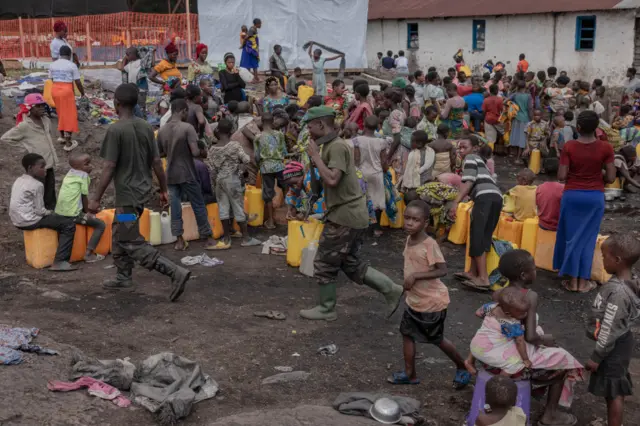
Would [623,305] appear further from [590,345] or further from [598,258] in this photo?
[598,258]

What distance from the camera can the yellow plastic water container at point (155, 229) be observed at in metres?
9.80

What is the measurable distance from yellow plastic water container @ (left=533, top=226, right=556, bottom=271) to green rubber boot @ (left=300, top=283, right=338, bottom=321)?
3.18 m

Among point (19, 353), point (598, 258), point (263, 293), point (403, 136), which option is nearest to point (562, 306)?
point (598, 258)

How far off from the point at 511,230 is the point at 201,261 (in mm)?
3993

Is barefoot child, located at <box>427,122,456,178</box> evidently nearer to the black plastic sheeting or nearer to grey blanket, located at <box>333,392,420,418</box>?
grey blanket, located at <box>333,392,420,418</box>

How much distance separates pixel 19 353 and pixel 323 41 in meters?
22.2

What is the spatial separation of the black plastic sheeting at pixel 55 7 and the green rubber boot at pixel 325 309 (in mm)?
24301

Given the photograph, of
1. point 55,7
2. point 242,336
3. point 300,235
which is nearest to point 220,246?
point 300,235

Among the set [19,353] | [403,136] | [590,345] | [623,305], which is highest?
[403,136]

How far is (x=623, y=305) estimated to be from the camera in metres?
4.80

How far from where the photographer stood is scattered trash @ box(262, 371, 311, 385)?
5859 millimetres

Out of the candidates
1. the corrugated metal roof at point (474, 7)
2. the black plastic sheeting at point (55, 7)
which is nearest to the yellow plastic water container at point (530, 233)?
the corrugated metal roof at point (474, 7)

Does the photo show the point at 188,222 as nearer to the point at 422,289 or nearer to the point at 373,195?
the point at 373,195

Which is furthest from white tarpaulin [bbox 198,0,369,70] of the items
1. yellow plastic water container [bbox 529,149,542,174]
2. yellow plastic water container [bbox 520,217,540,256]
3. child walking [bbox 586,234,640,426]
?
child walking [bbox 586,234,640,426]
